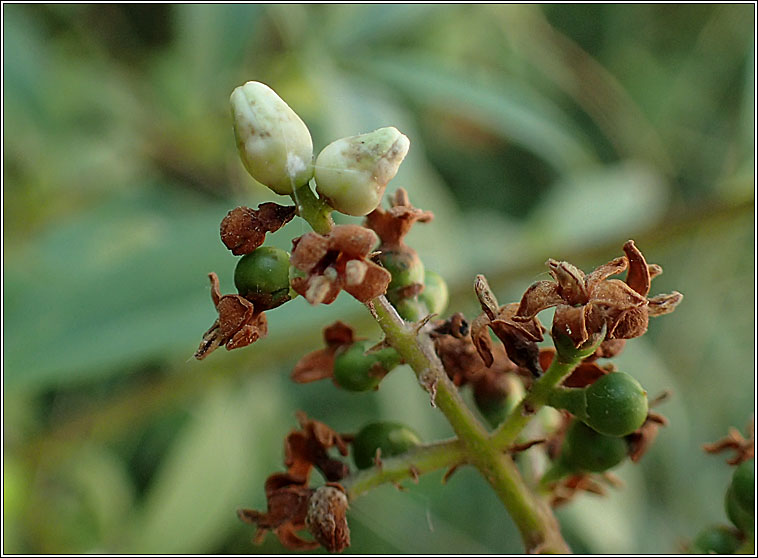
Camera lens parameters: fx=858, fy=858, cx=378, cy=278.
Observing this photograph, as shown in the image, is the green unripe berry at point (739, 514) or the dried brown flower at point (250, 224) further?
the green unripe berry at point (739, 514)

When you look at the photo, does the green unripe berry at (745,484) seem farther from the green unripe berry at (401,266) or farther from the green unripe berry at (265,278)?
the green unripe berry at (265,278)

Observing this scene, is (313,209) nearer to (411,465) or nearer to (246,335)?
(246,335)

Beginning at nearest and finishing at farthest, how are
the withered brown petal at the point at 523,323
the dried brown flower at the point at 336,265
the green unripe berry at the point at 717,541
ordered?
the dried brown flower at the point at 336,265, the withered brown petal at the point at 523,323, the green unripe berry at the point at 717,541

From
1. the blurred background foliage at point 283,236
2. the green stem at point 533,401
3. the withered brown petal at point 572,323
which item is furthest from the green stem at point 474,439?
the blurred background foliage at point 283,236

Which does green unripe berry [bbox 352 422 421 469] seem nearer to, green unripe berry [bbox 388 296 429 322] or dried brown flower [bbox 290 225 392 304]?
green unripe berry [bbox 388 296 429 322]

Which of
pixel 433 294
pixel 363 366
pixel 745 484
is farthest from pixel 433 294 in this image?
pixel 745 484

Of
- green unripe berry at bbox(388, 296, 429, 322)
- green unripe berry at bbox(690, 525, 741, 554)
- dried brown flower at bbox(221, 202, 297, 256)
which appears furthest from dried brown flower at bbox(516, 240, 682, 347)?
green unripe berry at bbox(690, 525, 741, 554)

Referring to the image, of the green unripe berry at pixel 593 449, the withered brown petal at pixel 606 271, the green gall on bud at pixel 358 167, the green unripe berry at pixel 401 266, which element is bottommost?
the green unripe berry at pixel 593 449
